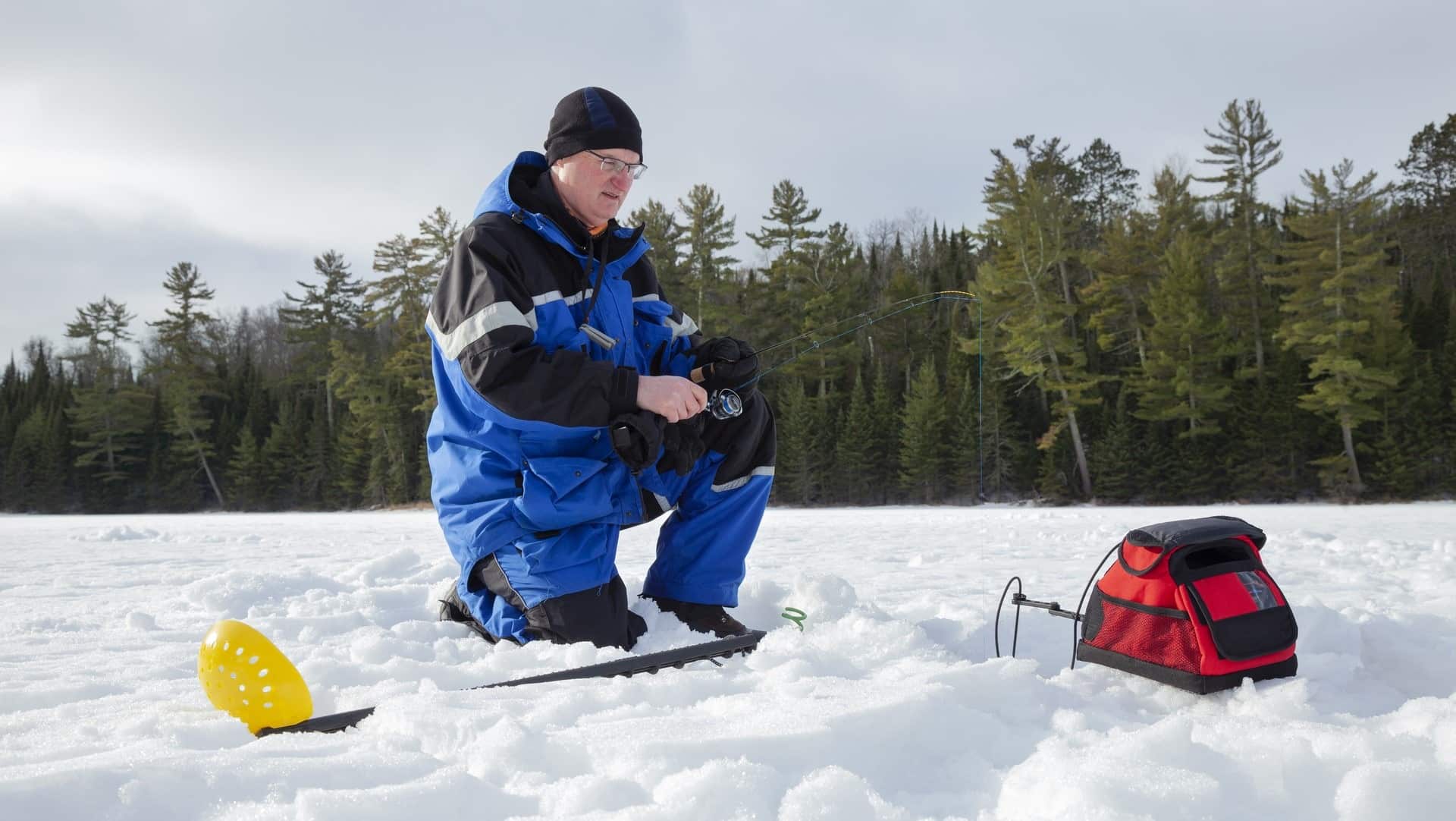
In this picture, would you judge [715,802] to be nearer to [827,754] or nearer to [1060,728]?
[827,754]

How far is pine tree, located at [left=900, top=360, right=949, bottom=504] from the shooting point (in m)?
30.3

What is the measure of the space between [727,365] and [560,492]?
74cm

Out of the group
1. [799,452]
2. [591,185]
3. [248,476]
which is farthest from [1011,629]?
[248,476]

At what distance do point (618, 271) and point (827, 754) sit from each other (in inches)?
78.3

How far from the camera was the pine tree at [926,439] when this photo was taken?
30266mm

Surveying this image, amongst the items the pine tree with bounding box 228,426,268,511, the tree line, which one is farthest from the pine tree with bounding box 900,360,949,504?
the pine tree with bounding box 228,426,268,511

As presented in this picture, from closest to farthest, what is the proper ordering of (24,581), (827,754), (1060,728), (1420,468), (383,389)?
(827,754)
(1060,728)
(24,581)
(1420,468)
(383,389)

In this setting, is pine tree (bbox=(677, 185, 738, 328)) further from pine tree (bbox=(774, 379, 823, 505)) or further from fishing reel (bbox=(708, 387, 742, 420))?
fishing reel (bbox=(708, 387, 742, 420))

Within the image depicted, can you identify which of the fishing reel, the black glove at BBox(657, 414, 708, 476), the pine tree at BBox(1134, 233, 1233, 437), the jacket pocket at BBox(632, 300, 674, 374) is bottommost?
the black glove at BBox(657, 414, 708, 476)

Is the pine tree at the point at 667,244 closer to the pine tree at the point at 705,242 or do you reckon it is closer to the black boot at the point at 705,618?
the pine tree at the point at 705,242

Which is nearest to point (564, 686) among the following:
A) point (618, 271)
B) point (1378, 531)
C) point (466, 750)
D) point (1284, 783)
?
point (466, 750)

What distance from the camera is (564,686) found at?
1.94 meters

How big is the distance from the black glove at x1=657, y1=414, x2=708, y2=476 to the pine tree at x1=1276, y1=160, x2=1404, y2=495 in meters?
25.8

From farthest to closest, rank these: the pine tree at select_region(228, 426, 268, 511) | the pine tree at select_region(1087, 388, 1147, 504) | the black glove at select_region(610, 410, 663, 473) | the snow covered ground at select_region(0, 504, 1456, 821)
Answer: the pine tree at select_region(228, 426, 268, 511), the pine tree at select_region(1087, 388, 1147, 504), the black glove at select_region(610, 410, 663, 473), the snow covered ground at select_region(0, 504, 1456, 821)
